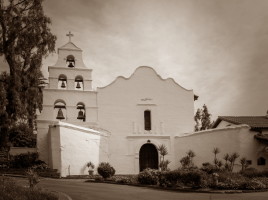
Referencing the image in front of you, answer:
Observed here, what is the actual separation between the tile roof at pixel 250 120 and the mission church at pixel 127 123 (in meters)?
0.26

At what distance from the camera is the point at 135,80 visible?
35344 millimetres

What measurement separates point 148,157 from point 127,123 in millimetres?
3796

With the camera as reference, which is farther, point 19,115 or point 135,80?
point 135,80

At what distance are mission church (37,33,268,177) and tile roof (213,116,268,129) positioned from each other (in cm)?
26

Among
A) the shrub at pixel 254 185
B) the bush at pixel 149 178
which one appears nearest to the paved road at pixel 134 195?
the shrub at pixel 254 185

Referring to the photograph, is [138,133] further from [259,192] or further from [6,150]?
[259,192]

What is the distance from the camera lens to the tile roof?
30.6 meters

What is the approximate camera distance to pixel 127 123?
112ft

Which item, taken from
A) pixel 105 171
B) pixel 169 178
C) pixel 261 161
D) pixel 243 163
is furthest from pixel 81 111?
pixel 261 161

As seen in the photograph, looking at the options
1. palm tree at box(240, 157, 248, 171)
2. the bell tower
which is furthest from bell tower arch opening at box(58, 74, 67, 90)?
palm tree at box(240, 157, 248, 171)

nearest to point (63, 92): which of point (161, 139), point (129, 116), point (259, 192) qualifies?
point (129, 116)

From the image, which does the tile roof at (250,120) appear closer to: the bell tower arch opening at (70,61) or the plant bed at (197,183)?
the plant bed at (197,183)

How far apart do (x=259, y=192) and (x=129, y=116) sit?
18.5 m

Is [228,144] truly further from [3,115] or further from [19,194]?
[19,194]
